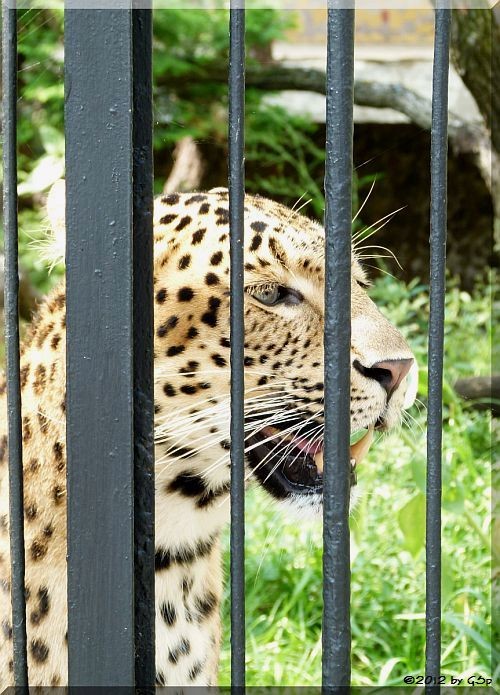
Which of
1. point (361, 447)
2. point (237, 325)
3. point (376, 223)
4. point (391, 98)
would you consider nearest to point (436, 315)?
point (237, 325)

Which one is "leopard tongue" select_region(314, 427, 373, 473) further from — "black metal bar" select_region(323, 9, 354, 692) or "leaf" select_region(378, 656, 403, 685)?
"leaf" select_region(378, 656, 403, 685)

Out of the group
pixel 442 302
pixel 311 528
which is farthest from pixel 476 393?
pixel 442 302

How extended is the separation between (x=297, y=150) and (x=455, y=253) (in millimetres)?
1700

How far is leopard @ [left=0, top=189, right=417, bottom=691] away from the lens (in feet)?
8.41

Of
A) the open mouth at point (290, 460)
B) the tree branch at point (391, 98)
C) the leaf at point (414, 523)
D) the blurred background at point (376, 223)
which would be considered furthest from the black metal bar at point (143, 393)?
the tree branch at point (391, 98)

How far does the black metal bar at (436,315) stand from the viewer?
150cm

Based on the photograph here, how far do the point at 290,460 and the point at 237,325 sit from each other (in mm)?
1264

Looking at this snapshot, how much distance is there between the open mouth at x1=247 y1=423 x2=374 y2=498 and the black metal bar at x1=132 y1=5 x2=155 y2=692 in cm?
102

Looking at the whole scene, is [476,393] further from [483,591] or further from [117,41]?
[117,41]

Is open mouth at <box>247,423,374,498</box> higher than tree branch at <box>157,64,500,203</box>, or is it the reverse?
tree branch at <box>157,64,500,203</box>

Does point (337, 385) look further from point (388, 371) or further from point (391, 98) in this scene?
point (391, 98)

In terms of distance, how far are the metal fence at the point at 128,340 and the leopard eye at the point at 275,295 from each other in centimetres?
111

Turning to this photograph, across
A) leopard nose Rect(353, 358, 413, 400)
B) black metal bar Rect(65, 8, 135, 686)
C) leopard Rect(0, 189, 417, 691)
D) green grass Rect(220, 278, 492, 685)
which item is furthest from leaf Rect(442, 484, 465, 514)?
black metal bar Rect(65, 8, 135, 686)

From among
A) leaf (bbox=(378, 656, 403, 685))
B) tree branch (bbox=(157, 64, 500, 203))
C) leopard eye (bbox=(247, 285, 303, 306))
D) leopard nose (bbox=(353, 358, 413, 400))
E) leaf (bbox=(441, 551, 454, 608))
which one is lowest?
leaf (bbox=(378, 656, 403, 685))
